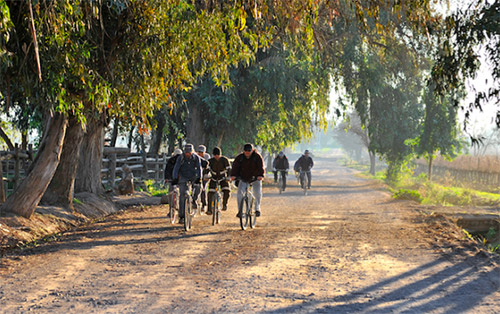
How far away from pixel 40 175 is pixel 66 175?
2414 mm

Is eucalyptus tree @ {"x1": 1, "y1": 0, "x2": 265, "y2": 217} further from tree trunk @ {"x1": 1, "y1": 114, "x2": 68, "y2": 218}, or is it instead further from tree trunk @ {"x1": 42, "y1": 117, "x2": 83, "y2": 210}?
tree trunk @ {"x1": 42, "y1": 117, "x2": 83, "y2": 210}

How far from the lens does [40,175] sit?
1282cm

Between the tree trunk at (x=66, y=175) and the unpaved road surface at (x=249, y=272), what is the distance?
1.71 m

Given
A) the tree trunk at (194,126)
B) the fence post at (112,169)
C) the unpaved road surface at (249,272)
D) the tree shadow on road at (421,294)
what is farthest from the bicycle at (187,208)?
the tree trunk at (194,126)

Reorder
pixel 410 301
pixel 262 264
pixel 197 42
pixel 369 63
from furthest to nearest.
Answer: pixel 369 63, pixel 197 42, pixel 262 264, pixel 410 301

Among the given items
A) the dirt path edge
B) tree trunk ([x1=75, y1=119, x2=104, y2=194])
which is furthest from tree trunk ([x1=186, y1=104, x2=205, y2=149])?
tree trunk ([x1=75, y1=119, x2=104, y2=194])

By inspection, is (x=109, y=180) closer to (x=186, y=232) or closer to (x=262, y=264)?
(x=186, y=232)

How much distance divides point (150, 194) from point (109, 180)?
1.64 m

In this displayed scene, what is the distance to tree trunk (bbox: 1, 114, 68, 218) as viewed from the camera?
12516 millimetres

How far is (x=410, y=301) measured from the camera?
6.91 metres

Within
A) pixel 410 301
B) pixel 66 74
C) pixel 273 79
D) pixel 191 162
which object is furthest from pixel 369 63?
pixel 410 301

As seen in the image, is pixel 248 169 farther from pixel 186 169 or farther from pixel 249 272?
pixel 249 272

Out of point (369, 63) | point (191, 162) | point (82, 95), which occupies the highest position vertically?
point (369, 63)

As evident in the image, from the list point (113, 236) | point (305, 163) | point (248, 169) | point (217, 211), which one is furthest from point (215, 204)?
point (305, 163)
